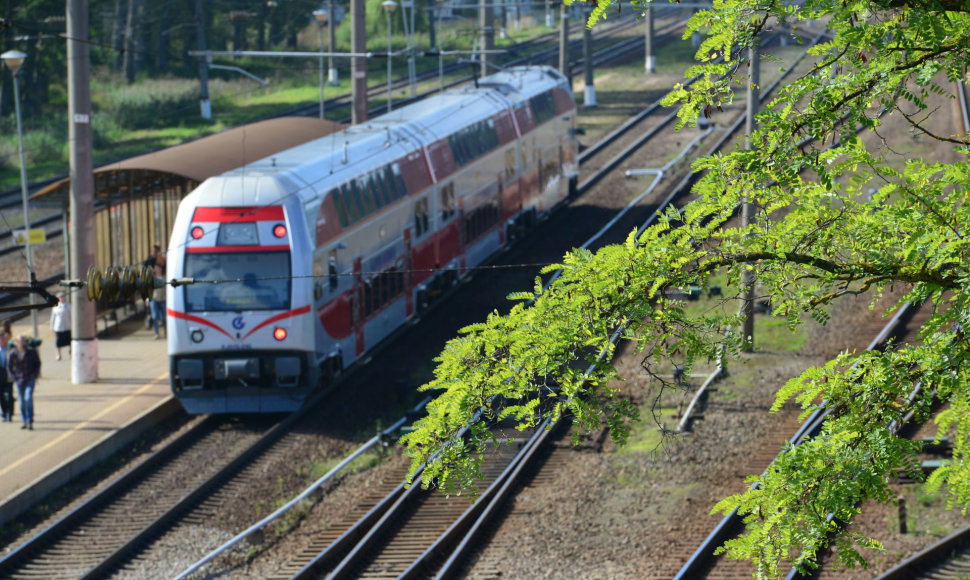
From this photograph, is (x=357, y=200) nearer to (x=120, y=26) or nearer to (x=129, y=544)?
Answer: (x=129, y=544)

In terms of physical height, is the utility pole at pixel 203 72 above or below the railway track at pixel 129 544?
above

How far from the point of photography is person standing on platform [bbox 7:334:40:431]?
20.3m

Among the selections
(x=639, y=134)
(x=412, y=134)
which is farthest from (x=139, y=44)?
(x=412, y=134)

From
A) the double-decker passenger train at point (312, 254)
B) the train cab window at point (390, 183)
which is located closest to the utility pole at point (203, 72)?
the double-decker passenger train at point (312, 254)

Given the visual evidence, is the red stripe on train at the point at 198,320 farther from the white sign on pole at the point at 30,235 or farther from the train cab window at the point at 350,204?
the white sign on pole at the point at 30,235

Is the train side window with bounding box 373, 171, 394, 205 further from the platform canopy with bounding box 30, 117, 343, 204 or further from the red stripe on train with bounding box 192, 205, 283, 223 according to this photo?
the red stripe on train with bounding box 192, 205, 283, 223

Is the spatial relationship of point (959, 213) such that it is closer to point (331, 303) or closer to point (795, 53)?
point (331, 303)

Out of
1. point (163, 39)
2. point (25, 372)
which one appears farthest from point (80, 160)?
point (163, 39)

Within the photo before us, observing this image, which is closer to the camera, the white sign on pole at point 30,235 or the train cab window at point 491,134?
the white sign on pole at point 30,235

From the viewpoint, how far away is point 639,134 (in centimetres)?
4475

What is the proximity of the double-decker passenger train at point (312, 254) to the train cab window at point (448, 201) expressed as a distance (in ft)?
0.21

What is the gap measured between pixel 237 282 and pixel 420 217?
6139 millimetres

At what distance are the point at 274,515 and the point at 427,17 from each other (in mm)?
61043

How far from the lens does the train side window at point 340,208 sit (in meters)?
21.8
